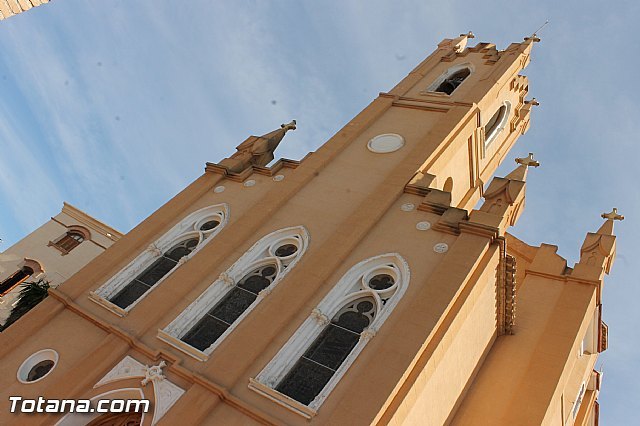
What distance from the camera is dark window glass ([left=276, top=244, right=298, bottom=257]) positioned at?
12.6 meters

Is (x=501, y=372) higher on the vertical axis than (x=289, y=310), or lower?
higher

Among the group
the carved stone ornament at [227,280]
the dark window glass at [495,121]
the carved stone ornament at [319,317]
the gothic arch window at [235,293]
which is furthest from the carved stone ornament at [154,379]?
the dark window glass at [495,121]

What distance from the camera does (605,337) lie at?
17078 millimetres

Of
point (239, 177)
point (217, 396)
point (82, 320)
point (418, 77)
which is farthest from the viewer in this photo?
point (418, 77)

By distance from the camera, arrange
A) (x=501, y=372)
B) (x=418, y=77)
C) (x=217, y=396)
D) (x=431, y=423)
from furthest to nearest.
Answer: (x=418, y=77) → (x=501, y=372) → (x=431, y=423) → (x=217, y=396)

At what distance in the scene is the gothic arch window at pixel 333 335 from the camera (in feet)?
30.8

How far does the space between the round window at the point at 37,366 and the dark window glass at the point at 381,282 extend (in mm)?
6257

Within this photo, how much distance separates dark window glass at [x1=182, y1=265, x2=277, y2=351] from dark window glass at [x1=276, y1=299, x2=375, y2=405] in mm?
1797

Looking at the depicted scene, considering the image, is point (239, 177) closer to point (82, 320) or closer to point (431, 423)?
point (82, 320)

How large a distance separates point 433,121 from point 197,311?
931 cm

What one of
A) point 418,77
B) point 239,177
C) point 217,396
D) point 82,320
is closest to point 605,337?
point 418,77

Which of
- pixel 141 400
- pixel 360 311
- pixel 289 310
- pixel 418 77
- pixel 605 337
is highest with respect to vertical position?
pixel 418 77

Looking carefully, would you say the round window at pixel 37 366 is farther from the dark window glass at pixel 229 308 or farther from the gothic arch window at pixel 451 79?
the gothic arch window at pixel 451 79

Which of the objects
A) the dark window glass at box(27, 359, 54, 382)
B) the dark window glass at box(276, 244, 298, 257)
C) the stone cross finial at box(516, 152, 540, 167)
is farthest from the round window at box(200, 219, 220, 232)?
the stone cross finial at box(516, 152, 540, 167)
